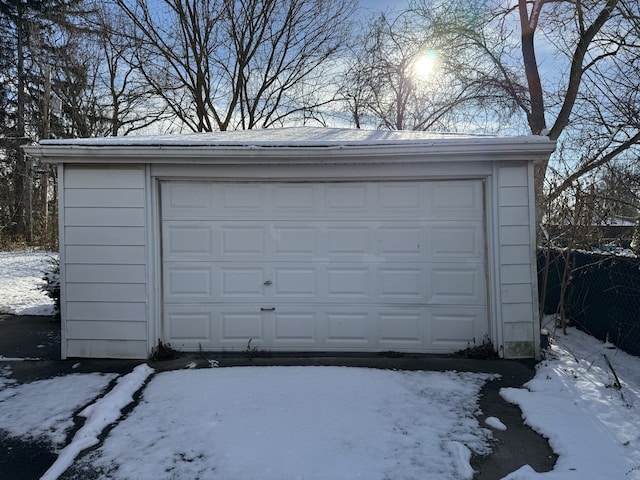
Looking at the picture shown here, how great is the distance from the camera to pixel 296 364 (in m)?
4.87

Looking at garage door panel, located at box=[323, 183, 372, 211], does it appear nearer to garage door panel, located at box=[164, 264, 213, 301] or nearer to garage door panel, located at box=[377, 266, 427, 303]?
garage door panel, located at box=[377, 266, 427, 303]

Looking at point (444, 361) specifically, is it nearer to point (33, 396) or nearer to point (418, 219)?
point (418, 219)

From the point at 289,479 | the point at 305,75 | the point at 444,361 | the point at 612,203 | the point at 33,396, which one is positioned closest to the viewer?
the point at 289,479

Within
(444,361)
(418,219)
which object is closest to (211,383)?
(444,361)

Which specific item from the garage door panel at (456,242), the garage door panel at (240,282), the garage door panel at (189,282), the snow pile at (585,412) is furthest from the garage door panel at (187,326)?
the snow pile at (585,412)

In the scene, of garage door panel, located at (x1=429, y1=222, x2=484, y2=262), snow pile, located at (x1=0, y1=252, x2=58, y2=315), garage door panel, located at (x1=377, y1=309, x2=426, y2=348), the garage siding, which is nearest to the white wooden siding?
garage door panel, located at (x1=429, y1=222, x2=484, y2=262)

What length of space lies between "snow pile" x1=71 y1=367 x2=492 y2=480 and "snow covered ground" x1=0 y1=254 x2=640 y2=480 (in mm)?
10

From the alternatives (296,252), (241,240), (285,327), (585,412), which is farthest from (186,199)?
(585,412)

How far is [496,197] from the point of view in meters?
5.07

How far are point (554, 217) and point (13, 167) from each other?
2417cm

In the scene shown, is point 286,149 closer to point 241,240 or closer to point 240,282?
point 241,240

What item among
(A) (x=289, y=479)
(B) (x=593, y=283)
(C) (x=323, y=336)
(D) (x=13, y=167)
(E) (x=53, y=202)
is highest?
(D) (x=13, y=167)

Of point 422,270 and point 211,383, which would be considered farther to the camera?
point 422,270

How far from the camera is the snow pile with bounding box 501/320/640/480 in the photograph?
284 cm
